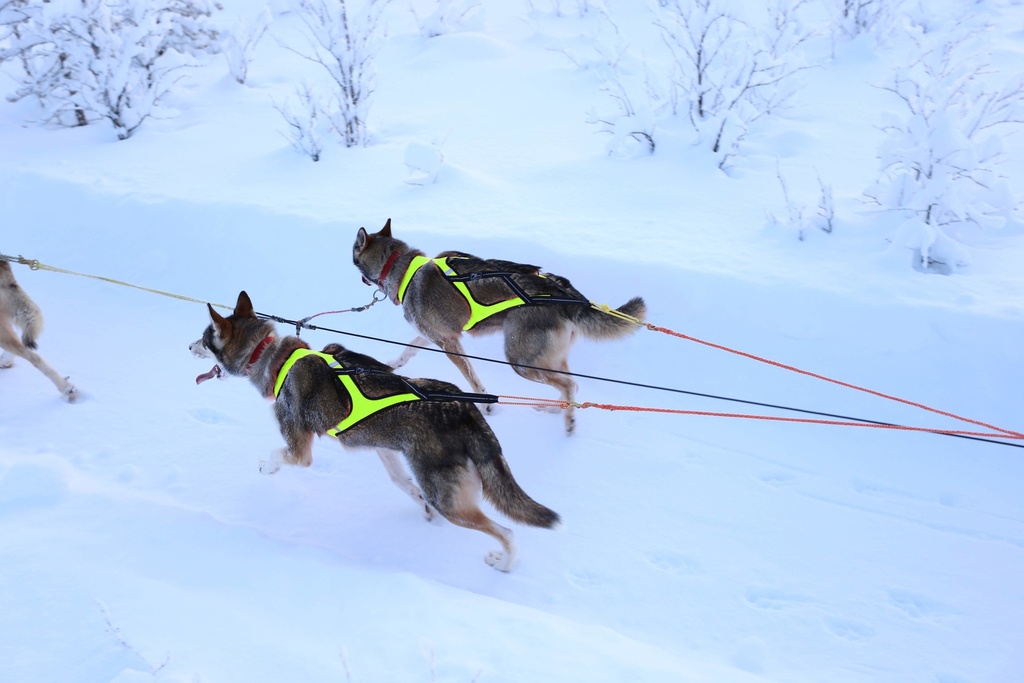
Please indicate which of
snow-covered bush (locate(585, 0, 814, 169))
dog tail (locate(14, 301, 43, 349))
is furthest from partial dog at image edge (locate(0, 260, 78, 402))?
snow-covered bush (locate(585, 0, 814, 169))

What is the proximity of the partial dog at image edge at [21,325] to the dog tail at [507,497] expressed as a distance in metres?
3.22

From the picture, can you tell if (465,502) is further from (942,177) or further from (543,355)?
(942,177)

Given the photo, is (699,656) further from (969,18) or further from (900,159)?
(969,18)

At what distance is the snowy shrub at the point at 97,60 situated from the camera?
7527 mm

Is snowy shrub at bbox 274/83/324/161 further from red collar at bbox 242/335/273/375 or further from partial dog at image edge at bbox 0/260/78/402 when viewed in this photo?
red collar at bbox 242/335/273/375

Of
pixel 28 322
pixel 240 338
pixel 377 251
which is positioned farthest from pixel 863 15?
pixel 28 322

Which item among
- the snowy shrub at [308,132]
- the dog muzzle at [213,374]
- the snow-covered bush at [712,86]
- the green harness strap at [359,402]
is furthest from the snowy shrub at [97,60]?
the green harness strap at [359,402]

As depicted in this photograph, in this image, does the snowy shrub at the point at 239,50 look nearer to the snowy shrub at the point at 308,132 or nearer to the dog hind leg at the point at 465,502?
the snowy shrub at the point at 308,132

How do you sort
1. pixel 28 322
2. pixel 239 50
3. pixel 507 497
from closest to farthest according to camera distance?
pixel 507 497 → pixel 28 322 → pixel 239 50

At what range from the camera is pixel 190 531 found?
2.99 meters

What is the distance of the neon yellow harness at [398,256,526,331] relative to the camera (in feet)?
12.9

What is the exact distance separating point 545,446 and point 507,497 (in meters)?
1.23

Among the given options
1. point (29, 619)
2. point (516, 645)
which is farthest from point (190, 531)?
point (516, 645)

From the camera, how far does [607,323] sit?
3863 millimetres
